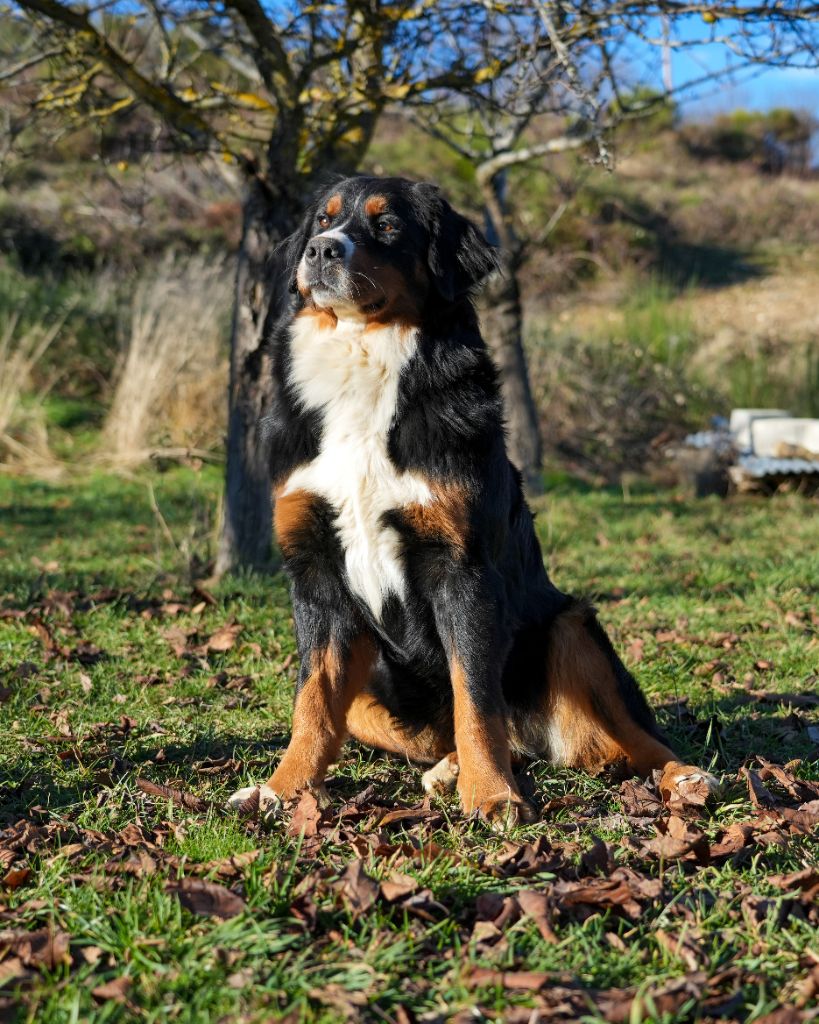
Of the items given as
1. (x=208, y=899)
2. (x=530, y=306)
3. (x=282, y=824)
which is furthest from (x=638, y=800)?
(x=530, y=306)

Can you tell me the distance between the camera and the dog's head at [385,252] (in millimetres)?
3498

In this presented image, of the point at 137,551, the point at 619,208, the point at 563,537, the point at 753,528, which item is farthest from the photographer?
the point at 619,208

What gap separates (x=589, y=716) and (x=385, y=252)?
5.91 ft

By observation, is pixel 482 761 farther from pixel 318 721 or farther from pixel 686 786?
pixel 686 786

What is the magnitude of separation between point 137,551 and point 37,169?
1784 centimetres

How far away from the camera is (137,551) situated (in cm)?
785

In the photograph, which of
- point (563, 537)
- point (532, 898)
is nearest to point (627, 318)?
point (563, 537)

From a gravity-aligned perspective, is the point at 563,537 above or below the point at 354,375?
below

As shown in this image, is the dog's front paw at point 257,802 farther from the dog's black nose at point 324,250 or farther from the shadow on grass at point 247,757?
the dog's black nose at point 324,250

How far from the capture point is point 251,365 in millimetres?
6215

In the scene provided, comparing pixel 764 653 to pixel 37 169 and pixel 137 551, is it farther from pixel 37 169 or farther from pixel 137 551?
pixel 37 169

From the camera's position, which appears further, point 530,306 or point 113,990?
point 530,306

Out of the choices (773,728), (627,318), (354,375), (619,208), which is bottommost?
(773,728)

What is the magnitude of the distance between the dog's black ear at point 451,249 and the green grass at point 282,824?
5.86 feet
